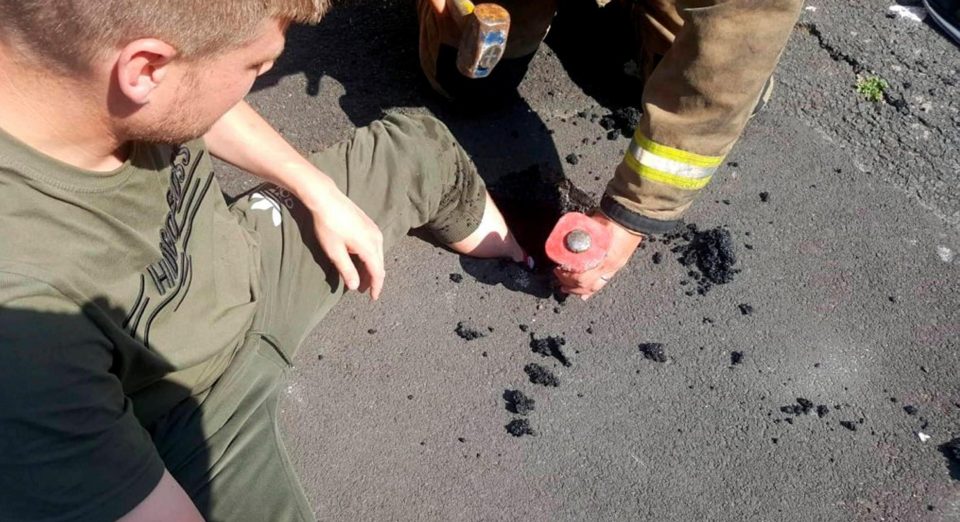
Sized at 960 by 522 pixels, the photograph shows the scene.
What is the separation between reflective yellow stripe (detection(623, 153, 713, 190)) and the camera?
2.39m

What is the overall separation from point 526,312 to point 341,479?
Result: 79cm

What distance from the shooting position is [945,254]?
9.45 feet

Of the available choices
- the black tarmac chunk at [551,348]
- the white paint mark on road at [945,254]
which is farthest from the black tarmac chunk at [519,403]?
the white paint mark on road at [945,254]

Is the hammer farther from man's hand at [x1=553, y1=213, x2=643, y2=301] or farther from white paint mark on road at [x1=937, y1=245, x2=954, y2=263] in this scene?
white paint mark on road at [x1=937, y1=245, x2=954, y2=263]

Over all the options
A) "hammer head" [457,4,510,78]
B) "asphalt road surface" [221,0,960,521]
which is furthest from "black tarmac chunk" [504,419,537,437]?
"hammer head" [457,4,510,78]

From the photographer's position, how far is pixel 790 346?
2652 millimetres

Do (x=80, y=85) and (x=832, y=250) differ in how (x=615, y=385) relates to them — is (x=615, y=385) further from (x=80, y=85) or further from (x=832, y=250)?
(x=80, y=85)

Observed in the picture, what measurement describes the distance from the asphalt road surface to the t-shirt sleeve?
94 cm

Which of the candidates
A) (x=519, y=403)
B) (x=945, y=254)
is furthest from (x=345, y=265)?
(x=945, y=254)

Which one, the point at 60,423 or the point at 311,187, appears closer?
the point at 60,423

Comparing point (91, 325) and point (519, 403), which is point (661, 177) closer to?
point (519, 403)

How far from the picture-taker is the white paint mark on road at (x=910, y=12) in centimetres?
361

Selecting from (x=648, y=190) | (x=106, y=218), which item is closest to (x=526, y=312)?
(x=648, y=190)

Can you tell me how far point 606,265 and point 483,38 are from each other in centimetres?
80
